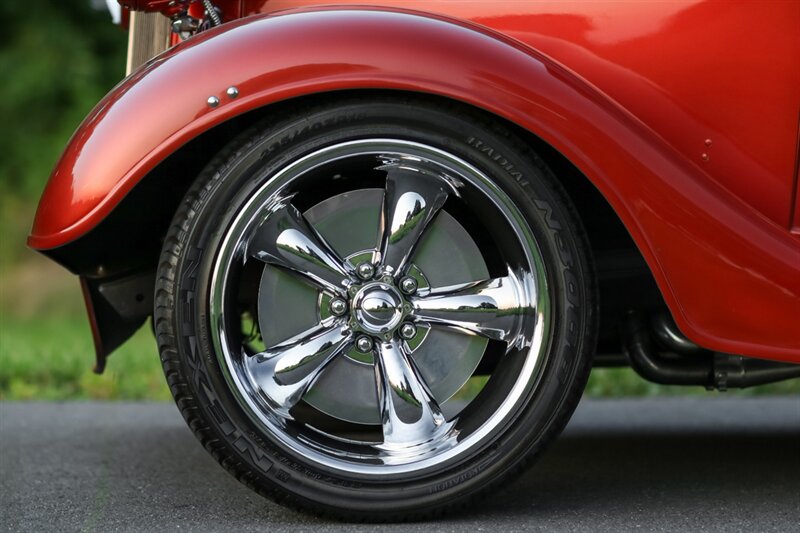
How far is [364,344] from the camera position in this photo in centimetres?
214

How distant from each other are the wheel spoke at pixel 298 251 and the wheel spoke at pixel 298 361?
0.11 meters

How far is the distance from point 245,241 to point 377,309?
32 centimetres

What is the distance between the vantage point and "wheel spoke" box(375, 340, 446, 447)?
2152 millimetres

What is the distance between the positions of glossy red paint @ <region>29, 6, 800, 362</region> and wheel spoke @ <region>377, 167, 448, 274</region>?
0.78 ft

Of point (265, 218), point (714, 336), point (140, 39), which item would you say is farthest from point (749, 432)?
point (140, 39)

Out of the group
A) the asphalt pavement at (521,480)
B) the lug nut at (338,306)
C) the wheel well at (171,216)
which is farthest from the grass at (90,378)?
the lug nut at (338,306)

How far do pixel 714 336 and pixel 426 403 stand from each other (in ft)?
2.10

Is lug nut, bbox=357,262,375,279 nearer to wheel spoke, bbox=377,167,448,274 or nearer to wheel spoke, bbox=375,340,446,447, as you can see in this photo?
wheel spoke, bbox=377,167,448,274

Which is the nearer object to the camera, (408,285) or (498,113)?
(498,113)

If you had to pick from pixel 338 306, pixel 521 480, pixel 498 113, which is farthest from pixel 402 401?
pixel 498 113

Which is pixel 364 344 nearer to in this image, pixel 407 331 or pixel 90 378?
pixel 407 331

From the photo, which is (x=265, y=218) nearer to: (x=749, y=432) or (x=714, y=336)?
(x=714, y=336)

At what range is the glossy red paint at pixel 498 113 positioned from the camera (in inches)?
79.4

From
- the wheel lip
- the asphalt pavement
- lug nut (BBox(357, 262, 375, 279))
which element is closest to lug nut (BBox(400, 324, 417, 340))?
lug nut (BBox(357, 262, 375, 279))
